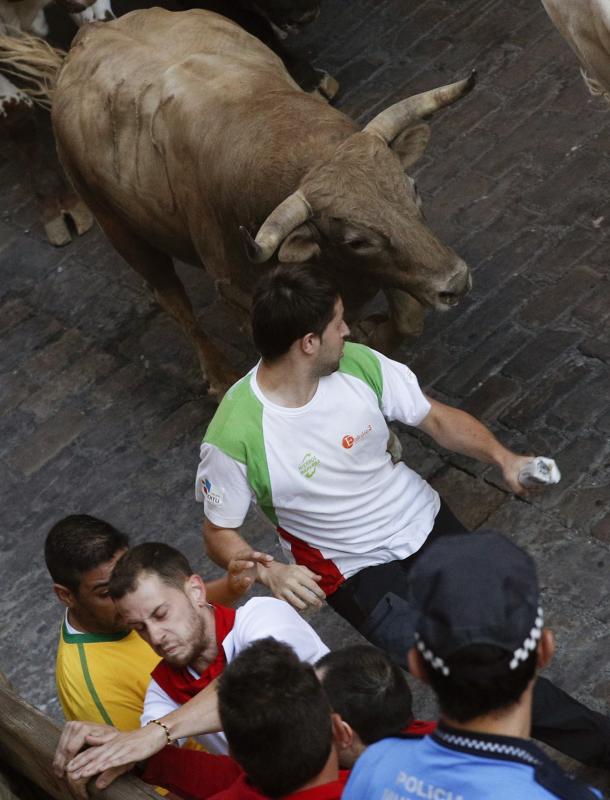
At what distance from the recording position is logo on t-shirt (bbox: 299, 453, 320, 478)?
447cm

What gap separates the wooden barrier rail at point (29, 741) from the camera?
4.02 meters

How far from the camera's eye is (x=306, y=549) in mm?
4688

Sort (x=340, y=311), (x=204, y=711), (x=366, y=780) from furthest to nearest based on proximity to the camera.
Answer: (x=340, y=311)
(x=204, y=711)
(x=366, y=780)

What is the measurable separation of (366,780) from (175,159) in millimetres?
4483

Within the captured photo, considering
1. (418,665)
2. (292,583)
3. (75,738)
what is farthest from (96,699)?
Result: (418,665)

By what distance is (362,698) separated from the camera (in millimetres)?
3684

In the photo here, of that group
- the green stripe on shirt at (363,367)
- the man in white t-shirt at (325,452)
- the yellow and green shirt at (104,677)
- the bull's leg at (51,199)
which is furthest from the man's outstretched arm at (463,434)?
the bull's leg at (51,199)

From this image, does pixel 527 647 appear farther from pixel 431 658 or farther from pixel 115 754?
pixel 115 754

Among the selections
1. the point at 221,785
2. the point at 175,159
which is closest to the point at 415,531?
the point at 221,785

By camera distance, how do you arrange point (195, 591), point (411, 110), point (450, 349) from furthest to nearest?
1. point (450, 349)
2. point (411, 110)
3. point (195, 591)

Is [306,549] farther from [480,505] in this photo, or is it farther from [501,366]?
[501,366]

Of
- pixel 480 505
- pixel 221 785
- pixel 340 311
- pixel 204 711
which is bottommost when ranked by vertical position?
pixel 480 505

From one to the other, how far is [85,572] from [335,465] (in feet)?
3.03

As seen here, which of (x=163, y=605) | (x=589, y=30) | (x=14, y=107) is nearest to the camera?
(x=163, y=605)
